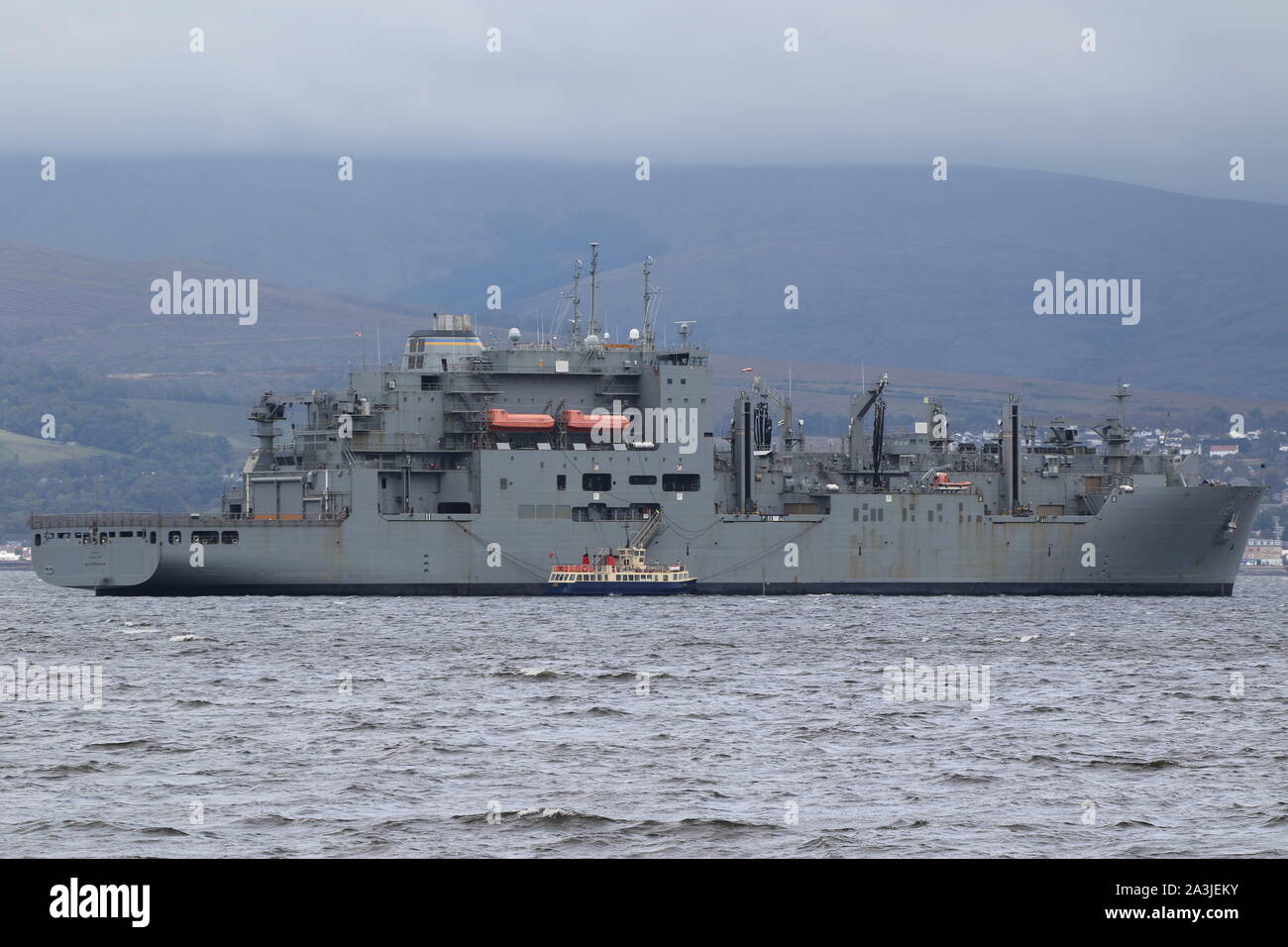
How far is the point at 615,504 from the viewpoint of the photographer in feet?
229

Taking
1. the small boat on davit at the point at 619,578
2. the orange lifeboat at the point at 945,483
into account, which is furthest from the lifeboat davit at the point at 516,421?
the orange lifeboat at the point at 945,483

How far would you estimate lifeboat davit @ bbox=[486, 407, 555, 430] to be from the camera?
→ 69.8 m

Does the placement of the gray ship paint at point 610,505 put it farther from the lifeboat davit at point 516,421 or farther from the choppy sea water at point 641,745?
the choppy sea water at point 641,745

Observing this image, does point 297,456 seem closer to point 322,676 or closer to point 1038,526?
point 1038,526

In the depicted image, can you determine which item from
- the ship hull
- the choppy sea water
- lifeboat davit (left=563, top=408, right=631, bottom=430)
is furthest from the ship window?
the choppy sea water

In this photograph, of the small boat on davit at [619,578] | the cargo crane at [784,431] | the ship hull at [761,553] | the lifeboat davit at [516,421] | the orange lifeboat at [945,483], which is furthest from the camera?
the cargo crane at [784,431]

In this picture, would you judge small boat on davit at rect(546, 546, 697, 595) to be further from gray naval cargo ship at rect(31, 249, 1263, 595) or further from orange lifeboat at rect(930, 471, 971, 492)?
orange lifeboat at rect(930, 471, 971, 492)

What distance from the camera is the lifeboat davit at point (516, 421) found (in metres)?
69.8

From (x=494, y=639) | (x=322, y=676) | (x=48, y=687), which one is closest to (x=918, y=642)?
(x=494, y=639)

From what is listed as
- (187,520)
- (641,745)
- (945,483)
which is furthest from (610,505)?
(641,745)

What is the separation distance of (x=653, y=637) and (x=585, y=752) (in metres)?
23.2

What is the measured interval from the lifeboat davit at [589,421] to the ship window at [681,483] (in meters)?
2.65

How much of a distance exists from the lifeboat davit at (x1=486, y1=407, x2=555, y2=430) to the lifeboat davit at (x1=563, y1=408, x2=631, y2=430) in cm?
76

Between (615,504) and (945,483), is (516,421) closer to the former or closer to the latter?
(615,504)
